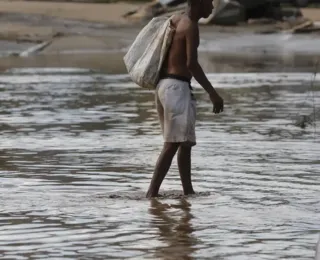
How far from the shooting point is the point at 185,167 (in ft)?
31.3

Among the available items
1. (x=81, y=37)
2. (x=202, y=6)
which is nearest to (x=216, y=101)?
(x=202, y=6)

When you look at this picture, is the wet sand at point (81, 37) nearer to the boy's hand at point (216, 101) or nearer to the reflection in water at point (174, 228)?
the boy's hand at point (216, 101)

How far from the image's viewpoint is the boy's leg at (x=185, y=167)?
9523 mm

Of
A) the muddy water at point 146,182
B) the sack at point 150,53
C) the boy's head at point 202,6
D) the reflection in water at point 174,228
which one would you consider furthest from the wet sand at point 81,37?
the reflection in water at point 174,228

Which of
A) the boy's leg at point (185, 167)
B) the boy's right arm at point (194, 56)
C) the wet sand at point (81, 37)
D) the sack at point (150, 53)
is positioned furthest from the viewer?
the wet sand at point (81, 37)

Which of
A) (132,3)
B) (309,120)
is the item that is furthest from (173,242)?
(132,3)

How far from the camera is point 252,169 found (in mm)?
10945

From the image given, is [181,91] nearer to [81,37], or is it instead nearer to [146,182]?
[146,182]

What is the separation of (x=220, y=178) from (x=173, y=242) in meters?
2.86

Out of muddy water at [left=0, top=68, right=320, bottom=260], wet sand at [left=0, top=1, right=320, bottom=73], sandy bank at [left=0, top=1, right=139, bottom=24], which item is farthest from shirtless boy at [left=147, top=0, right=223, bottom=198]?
sandy bank at [left=0, top=1, right=139, bottom=24]

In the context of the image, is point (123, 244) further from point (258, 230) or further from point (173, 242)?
point (258, 230)

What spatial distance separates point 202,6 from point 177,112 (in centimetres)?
85

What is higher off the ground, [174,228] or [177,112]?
[177,112]

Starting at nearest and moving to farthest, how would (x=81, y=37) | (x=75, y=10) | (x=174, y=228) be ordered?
(x=174, y=228) < (x=81, y=37) < (x=75, y=10)
